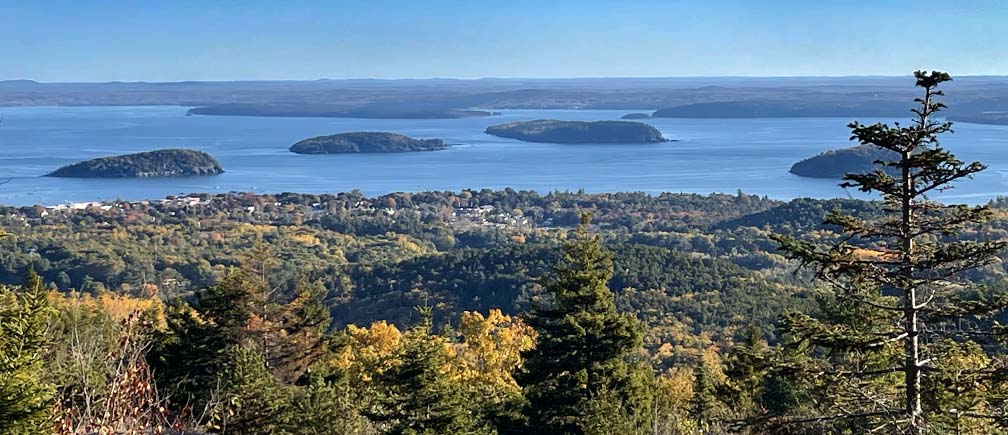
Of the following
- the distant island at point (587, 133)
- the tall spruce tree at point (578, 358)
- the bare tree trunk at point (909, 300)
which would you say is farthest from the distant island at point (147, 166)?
the bare tree trunk at point (909, 300)

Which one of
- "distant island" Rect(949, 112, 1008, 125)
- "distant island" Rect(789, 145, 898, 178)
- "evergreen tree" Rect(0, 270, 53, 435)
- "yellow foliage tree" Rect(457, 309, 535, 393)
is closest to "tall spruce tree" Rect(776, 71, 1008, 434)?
"evergreen tree" Rect(0, 270, 53, 435)

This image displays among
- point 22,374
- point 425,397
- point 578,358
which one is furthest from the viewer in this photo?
point 578,358

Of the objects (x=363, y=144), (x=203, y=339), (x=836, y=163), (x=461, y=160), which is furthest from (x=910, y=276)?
(x=363, y=144)

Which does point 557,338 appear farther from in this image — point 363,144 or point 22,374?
point 363,144

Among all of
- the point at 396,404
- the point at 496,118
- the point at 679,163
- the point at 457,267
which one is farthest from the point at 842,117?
the point at 396,404

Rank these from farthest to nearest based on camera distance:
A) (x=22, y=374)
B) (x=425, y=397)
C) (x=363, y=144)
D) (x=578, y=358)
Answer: (x=363, y=144) < (x=578, y=358) < (x=425, y=397) < (x=22, y=374)

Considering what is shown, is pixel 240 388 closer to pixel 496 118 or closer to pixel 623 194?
pixel 623 194

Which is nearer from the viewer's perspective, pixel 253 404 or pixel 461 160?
pixel 253 404
